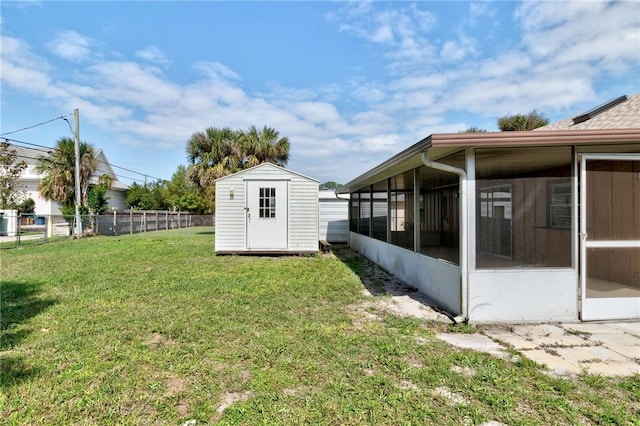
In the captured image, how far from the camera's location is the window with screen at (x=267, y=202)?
9.48 metres

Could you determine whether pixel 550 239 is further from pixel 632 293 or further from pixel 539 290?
pixel 632 293

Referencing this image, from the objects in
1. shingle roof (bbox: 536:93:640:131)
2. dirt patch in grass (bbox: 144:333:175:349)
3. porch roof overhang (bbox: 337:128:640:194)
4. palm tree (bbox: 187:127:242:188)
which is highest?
palm tree (bbox: 187:127:242:188)

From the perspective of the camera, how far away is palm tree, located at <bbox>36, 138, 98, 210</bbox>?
15.5m

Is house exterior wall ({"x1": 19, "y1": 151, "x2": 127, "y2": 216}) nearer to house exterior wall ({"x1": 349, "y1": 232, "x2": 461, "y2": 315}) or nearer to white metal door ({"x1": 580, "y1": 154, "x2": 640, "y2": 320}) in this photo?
house exterior wall ({"x1": 349, "y1": 232, "x2": 461, "y2": 315})

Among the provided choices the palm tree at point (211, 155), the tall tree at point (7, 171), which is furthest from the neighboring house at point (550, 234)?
the tall tree at point (7, 171)

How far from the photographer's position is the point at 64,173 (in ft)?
51.0

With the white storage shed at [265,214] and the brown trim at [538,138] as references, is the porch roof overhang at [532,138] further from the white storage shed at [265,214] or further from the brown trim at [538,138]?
the white storage shed at [265,214]

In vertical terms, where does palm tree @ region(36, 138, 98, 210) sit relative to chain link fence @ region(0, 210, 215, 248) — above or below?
above

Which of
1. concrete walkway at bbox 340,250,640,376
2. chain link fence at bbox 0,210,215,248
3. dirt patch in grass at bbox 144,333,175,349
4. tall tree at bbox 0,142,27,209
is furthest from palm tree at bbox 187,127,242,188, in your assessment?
concrete walkway at bbox 340,250,640,376

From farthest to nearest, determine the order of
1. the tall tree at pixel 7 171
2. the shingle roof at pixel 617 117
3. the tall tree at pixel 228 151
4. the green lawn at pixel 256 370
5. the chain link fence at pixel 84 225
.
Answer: the tall tree at pixel 228 151, the tall tree at pixel 7 171, the chain link fence at pixel 84 225, the shingle roof at pixel 617 117, the green lawn at pixel 256 370

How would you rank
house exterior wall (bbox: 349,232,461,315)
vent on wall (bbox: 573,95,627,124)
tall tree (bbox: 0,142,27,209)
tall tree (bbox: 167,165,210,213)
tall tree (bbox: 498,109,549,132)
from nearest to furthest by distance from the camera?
house exterior wall (bbox: 349,232,461,315) < vent on wall (bbox: 573,95,627,124) < tall tree (bbox: 498,109,549,132) < tall tree (bbox: 0,142,27,209) < tall tree (bbox: 167,165,210,213)

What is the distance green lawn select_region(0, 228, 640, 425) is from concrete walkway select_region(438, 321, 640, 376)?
19 cm

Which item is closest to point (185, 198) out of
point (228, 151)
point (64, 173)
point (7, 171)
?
point (228, 151)

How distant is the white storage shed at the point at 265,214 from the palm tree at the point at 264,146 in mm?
8839
